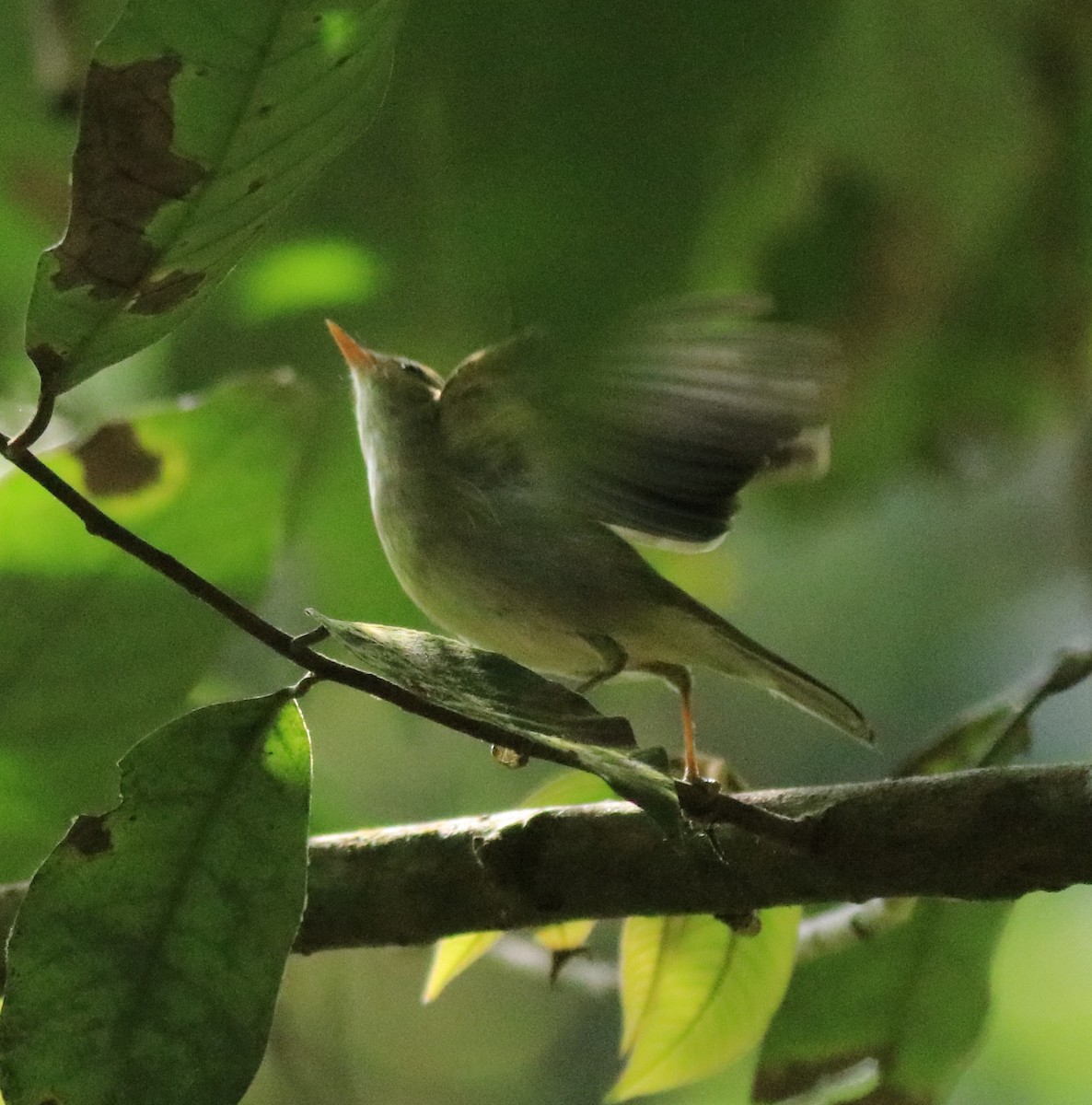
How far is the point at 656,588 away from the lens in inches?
53.5

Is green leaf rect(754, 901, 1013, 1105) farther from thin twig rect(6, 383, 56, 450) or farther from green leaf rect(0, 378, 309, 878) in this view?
thin twig rect(6, 383, 56, 450)

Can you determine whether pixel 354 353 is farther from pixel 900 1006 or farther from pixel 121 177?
pixel 900 1006

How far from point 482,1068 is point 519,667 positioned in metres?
2.35

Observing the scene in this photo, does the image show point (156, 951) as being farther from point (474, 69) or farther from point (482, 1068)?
point (482, 1068)

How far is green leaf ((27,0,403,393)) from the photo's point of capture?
0.66 metres

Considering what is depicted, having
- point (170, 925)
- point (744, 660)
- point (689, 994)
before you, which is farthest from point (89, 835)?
point (744, 660)

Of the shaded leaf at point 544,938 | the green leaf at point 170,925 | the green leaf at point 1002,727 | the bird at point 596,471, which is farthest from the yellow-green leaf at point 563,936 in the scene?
the green leaf at point 170,925

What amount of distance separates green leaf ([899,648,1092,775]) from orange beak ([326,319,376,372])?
2.11ft

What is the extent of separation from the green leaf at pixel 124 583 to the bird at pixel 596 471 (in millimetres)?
212

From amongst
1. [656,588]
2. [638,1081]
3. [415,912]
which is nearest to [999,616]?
[656,588]

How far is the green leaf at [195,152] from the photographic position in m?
0.66

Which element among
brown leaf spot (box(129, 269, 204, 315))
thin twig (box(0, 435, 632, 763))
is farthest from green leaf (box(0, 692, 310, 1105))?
brown leaf spot (box(129, 269, 204, 315))

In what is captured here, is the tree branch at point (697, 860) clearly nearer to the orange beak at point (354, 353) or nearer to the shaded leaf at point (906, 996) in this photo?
the shaded leaf at point (906, 996)

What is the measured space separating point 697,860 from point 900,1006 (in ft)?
1.30
